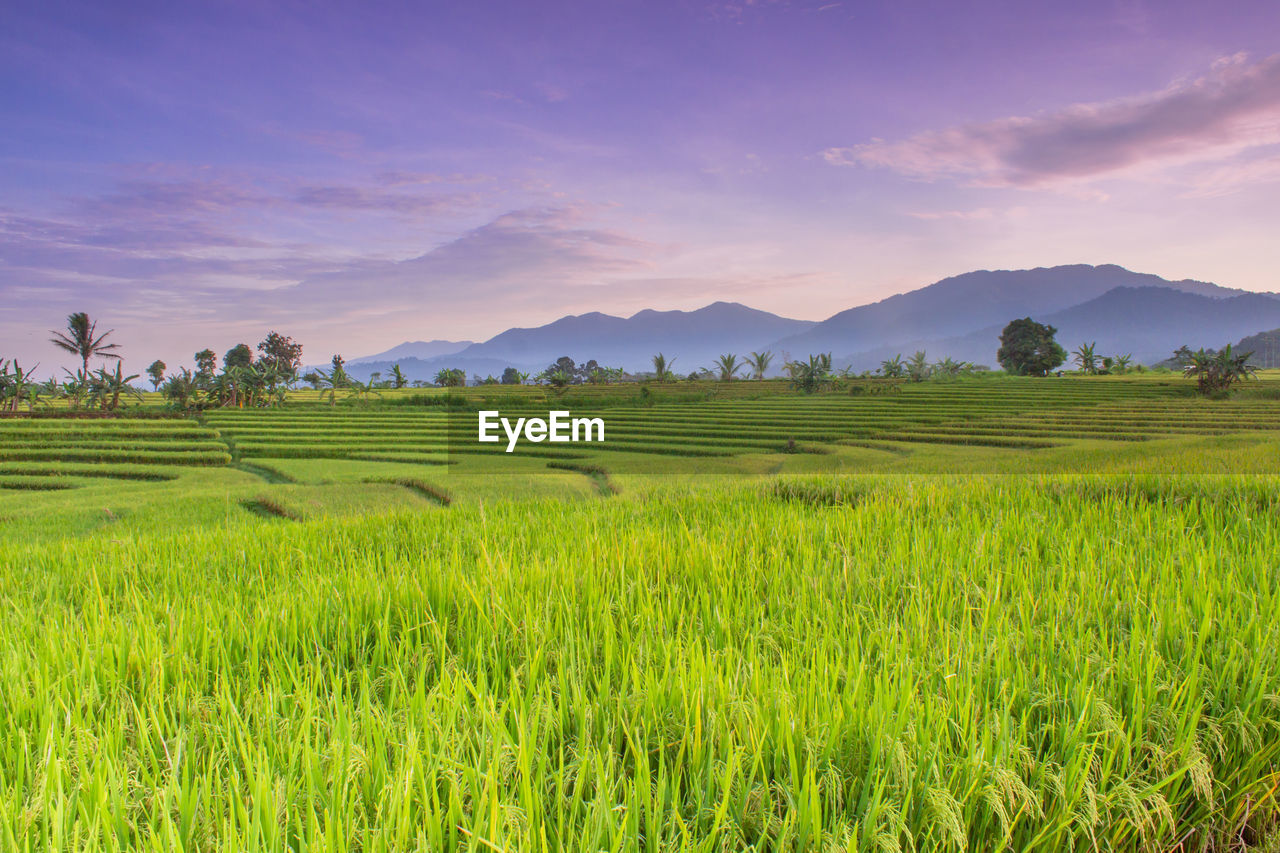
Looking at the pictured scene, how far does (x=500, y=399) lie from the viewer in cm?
4053

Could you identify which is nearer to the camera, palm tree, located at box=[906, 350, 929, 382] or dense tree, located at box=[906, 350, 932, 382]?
palm tree, located at box=[906, 350, 929, 382]

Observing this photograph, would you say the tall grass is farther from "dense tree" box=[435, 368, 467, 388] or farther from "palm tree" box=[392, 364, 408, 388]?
"palm tree" box=[392, 364, 408, 388]

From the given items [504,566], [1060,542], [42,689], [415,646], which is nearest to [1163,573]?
[1060,542]

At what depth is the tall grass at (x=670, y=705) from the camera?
100 cm

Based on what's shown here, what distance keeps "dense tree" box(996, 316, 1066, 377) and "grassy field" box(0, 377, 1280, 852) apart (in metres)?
63.5

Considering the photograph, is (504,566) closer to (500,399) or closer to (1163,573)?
(1163,573)

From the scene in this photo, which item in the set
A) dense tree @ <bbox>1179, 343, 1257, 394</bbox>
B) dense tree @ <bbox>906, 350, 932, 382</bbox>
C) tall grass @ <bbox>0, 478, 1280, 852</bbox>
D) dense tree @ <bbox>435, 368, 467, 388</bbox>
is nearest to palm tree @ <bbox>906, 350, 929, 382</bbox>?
dense tree @ <bbox>906, 350, 932, 382</bbox>

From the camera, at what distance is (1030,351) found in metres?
58.4

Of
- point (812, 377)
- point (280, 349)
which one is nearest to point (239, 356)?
point (280, 349)

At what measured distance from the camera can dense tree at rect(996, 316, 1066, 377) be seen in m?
57.8

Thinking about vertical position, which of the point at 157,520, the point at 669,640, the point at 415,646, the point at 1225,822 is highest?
the point at 669,640

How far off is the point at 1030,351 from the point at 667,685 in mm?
68392

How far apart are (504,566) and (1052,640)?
5.52 feet

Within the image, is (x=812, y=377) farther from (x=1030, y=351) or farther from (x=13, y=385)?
(x=13, y=385)
